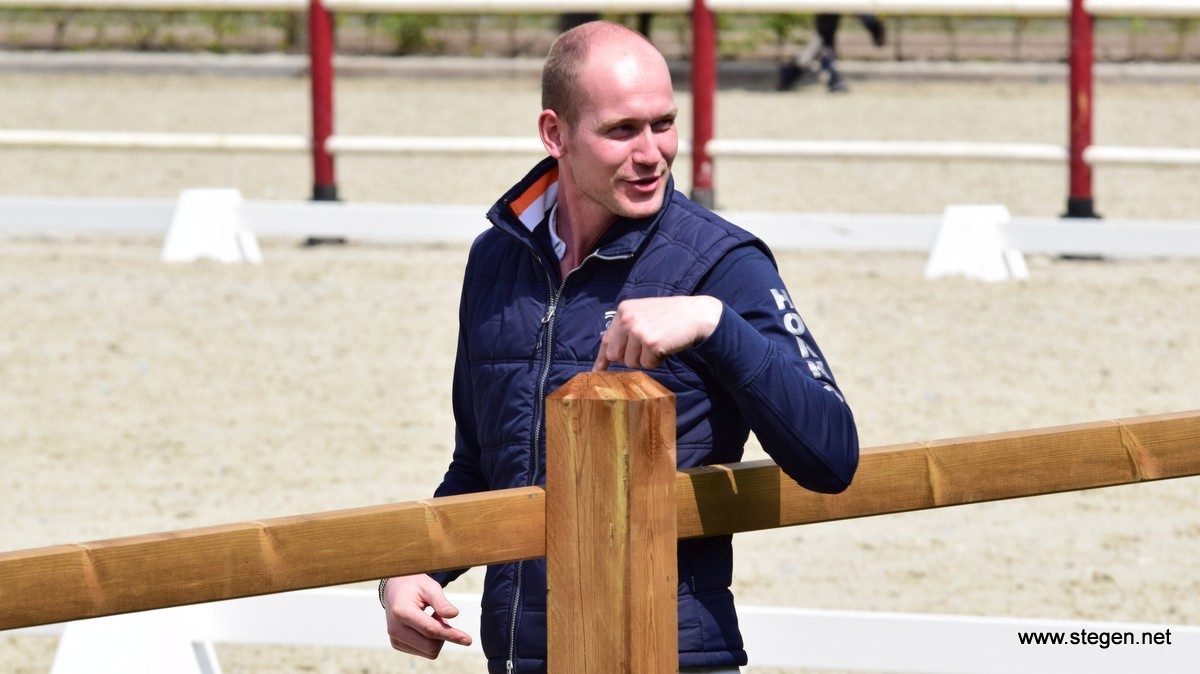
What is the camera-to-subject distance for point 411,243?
7855mm

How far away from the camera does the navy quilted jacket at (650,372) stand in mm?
1787

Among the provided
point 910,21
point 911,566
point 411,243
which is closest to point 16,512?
point 911,566

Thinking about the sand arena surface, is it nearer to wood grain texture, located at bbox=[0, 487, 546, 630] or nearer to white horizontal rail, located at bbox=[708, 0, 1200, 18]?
white horizontal rail, located at bbox=[708, 0, 1200, 18]

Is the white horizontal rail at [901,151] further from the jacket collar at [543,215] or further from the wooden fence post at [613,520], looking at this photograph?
the wooden fence post at [613,520]

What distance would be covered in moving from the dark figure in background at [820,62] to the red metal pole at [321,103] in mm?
6133

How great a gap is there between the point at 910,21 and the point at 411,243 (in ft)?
Result: 31.0

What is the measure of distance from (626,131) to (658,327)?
32 centimetres

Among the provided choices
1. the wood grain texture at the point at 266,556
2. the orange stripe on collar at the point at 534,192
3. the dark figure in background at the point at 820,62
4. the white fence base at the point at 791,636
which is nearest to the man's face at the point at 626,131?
the orange stripe on collar at the point at 534,192

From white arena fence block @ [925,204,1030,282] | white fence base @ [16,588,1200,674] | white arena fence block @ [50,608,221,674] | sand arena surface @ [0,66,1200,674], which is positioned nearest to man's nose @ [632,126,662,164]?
white fence base @ [16,588,1200,674]

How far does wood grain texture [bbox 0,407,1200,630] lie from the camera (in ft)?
4.95

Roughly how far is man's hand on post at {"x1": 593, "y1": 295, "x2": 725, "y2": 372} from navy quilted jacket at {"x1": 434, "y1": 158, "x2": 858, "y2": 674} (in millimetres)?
76

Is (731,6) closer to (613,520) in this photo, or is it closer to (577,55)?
(577,55)

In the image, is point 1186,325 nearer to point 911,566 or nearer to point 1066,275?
point 1066,275

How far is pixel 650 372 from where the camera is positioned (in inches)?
72.0
